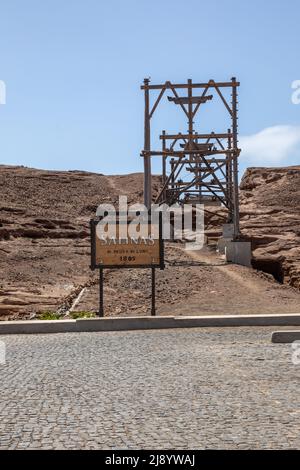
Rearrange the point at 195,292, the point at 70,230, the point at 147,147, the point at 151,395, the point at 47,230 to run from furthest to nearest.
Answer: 1. the point at 70,230
2. the point at 47,230
3. the point at 147,147
4. the point at 195,292
5. the point at 151,395

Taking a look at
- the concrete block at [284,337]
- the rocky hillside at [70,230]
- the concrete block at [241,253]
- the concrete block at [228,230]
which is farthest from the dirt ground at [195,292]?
the concrete block at [284,337]

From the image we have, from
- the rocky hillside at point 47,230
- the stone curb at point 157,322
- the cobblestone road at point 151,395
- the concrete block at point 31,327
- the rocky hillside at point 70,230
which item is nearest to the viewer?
the cobblestone road at point 151,395

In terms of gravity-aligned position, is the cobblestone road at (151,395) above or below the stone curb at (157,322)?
above

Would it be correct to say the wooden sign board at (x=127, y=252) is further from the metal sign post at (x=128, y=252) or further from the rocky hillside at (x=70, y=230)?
the rocky hillside at (x=70, y=230)

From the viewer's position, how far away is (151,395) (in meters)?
7.92

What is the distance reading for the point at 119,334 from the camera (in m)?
14.3

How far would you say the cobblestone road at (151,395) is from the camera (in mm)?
6113

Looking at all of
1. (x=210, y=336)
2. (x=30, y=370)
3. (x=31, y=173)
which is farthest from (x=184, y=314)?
(x=31, y=173)

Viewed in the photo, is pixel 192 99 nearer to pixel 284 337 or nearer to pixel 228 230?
pixel 228 230

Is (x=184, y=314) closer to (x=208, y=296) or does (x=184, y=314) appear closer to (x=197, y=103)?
(x=208, y=296)

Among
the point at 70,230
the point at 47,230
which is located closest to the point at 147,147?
the point at 47,230

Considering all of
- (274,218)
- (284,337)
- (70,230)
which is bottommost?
(284,337)

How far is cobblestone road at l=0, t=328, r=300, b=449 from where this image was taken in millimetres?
6113

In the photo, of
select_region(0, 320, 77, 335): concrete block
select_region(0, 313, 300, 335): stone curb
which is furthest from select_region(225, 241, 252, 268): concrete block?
select_region(0, 320, 77, 335): concrete block
